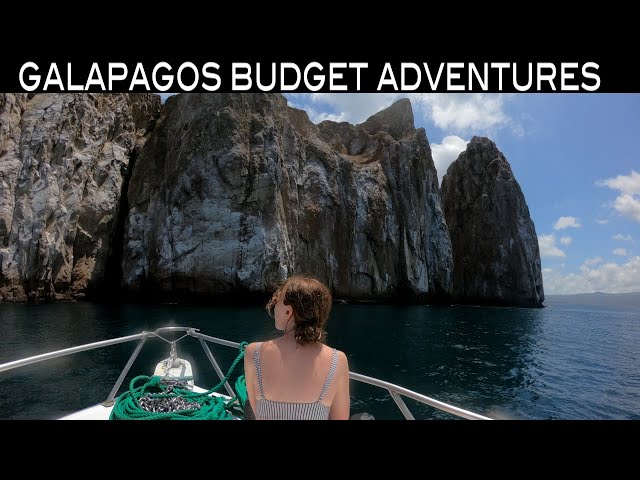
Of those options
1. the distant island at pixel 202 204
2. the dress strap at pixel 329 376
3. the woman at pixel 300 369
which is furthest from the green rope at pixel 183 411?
the distant island at pixel 202 204

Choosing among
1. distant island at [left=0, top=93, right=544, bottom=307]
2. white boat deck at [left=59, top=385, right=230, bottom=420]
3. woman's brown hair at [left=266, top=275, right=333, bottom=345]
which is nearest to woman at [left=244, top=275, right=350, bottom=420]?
woman's brown hair at [left=266, top=275, right=333, bottom=345]

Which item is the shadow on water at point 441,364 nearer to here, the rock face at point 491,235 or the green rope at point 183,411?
the green rope at point 183,411

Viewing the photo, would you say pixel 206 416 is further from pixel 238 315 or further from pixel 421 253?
pixel 421 253

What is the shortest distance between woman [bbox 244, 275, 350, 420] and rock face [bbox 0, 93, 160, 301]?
3825cm

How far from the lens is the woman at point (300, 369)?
215 cm

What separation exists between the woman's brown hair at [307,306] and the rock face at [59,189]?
126 feet

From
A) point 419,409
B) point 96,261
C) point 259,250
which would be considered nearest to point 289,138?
point 259,250

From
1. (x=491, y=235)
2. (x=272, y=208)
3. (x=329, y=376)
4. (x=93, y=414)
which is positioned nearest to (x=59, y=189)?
(x=272, y=208)

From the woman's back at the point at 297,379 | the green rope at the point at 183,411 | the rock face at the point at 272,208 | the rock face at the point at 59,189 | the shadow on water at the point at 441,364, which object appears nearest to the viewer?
the woman's back at the point at 297,379

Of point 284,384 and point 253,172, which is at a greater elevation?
point 253,172

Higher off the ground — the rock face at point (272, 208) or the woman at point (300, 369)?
the rock face at point (272, 208)

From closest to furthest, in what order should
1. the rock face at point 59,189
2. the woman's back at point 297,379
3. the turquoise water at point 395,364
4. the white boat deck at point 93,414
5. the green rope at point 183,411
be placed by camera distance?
the woman's back at point 297,379, the green rope at point 183,411, the white boat deck at point 93,414, the turquoise water at point 395,364, the rock face at point 59,189

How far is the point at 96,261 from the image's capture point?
3888 cm
